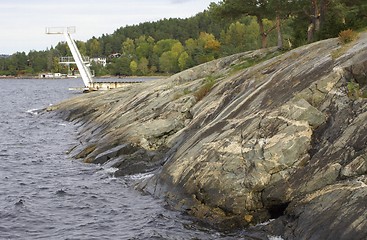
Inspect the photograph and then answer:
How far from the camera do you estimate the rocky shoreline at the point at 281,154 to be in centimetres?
1753

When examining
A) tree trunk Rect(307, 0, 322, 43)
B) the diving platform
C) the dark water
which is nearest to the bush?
tree trunk Rect(307, 0, 322, 43)

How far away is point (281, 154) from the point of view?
2045 centimetres

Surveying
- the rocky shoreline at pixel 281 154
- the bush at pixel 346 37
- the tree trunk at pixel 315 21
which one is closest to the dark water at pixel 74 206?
the rocky shoreline at pixel 281 154

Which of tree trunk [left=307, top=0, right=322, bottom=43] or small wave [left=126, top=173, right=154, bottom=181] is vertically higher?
tree trunk [left=307, top=0, right=322, bottom=43]

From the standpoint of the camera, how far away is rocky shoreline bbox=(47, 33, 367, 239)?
57.5 ft

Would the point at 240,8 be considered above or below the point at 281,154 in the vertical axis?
above

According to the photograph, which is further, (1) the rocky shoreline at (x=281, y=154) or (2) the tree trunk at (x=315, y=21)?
(2) the tree trunk at (x=315, y=21)

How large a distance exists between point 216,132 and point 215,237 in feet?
21.5

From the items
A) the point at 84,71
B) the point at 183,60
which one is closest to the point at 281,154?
the point at 84,71

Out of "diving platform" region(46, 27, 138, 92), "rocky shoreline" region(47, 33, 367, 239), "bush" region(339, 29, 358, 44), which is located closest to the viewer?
"rocky shoreline" region(47, 33, 367, 239)

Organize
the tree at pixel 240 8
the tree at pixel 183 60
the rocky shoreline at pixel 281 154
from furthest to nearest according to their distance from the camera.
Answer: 1. the tree at pixel 183 60
2. the tree at pixel 240 8
3. the rocky shoreline at pixel 281 154

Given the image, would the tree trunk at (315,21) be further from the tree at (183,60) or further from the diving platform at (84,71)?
the tree at (183,60)

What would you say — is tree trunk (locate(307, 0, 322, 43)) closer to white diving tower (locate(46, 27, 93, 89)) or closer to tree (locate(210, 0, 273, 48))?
tree (locate(210, 0, 273, 48))

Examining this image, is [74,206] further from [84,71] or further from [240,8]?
[84,71]
